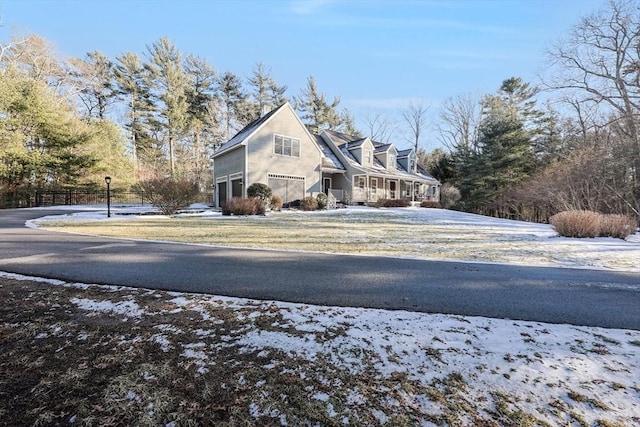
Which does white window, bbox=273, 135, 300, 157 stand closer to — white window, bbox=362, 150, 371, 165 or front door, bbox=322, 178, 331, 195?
front door, bbox=322, 178, 331, 195

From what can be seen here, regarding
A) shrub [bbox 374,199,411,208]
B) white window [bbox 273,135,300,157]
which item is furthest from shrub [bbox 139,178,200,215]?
shrub [bbox 374,199,411,208]

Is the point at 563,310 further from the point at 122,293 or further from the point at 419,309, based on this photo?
the point at 122,293

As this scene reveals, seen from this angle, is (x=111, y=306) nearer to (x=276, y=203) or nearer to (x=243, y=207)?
(x=243, y=207)

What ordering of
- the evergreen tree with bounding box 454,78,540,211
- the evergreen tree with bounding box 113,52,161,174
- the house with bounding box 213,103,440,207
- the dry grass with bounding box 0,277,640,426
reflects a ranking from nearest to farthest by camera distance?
the dry grass with bounding box 0,277,640,426, the house with bounding box 213,103,440,207, the evergreen tree with bounding box 454,78,540,211, the evergreen tree with bounding box 113,52,161,174

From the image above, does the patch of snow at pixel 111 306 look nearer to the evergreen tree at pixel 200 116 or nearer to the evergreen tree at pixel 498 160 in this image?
the evergreen tree at pixel 498 160

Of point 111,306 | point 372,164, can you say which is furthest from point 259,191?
point 111,306

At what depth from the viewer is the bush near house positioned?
9969 mm

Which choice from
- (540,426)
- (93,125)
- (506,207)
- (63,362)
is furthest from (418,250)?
(93,125)

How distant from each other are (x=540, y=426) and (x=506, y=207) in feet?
101

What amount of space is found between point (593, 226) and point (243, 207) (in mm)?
14912

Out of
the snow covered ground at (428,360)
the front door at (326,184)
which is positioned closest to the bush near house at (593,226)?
the snow covered ground at (428,360)

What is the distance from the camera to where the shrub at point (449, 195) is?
33.6 m

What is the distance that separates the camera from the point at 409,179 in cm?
2877

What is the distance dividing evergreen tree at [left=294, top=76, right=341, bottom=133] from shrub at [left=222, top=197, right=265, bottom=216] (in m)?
24.8
